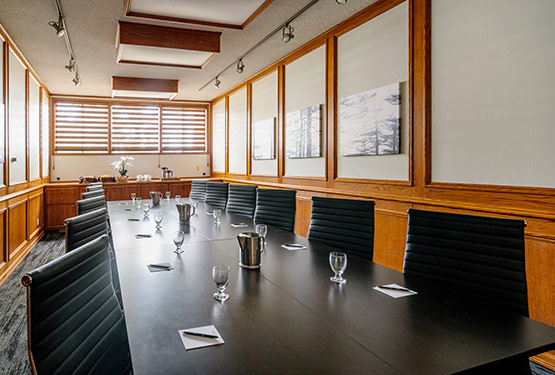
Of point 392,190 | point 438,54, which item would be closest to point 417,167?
point 392,190

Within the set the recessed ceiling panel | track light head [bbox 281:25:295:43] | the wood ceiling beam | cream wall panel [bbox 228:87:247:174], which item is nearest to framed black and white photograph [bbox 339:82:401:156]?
track light head [bbox 281:25:295:43]

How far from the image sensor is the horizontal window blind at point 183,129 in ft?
28.9

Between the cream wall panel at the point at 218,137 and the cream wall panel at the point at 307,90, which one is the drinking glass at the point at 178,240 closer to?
the cream wall panel at the point at 307,90

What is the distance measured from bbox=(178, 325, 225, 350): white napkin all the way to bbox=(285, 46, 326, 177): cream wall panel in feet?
11.9

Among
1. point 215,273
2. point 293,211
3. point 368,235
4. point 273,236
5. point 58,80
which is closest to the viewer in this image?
point 215,273

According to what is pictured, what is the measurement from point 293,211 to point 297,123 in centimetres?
205

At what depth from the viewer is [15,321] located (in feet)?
10.1

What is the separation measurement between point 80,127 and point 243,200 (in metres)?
5.54

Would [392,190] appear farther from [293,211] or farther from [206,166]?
[206,166]

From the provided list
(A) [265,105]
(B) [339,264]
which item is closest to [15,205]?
(A) [265,105]

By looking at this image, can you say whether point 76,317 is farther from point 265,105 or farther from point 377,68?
point 265,105

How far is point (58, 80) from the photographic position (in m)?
6.75

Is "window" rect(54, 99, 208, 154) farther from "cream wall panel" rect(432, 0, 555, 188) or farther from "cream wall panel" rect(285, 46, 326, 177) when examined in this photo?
"cream wall panel" rect(432, 0, 555, 188)

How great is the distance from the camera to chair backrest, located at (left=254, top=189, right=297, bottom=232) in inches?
138
